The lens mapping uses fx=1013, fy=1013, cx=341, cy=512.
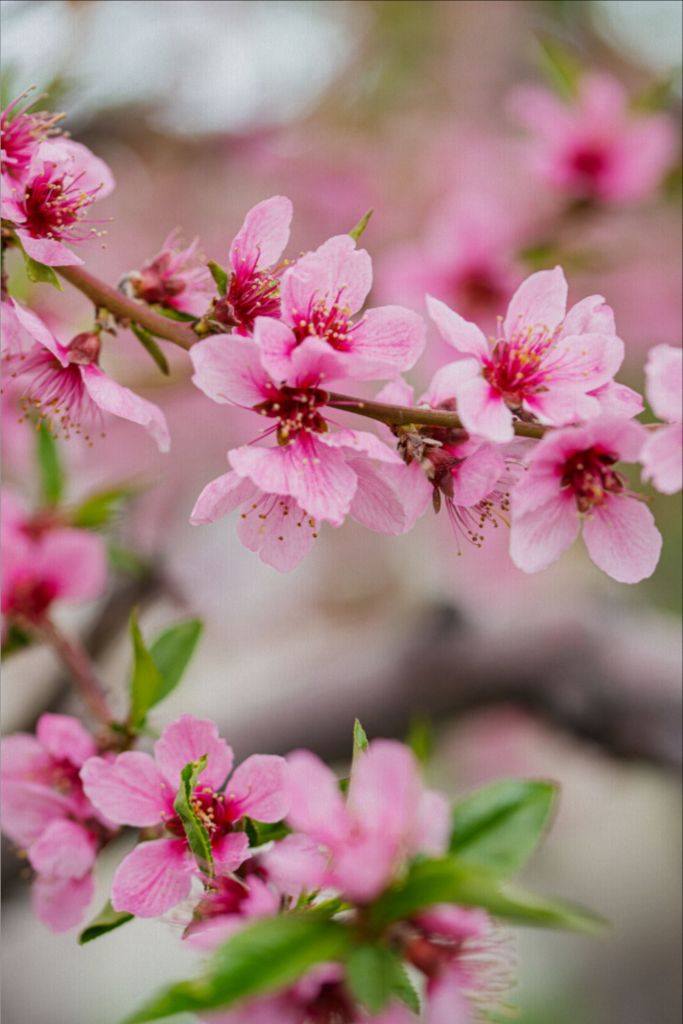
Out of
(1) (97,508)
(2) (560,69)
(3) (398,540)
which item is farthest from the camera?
(3) (398,540)

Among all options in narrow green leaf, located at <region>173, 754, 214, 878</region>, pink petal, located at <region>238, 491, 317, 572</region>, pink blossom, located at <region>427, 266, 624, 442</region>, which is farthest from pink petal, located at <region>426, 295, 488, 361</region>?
narrow green leaf, located at <region>173, 754, 214, 878</region>

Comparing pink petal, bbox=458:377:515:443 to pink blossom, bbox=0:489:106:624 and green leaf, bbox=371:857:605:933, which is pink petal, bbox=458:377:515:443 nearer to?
green leaf, bbox=371:857:605:933

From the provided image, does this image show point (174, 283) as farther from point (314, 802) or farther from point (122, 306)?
point (314, 802)

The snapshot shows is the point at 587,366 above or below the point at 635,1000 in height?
above

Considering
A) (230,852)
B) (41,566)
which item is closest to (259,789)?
(230,852)

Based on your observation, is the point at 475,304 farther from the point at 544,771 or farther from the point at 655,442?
the point at 544,771

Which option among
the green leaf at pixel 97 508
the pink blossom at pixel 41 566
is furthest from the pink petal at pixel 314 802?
the green leaf at pixel 97 508

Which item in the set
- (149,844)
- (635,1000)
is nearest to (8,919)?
(149,844)
